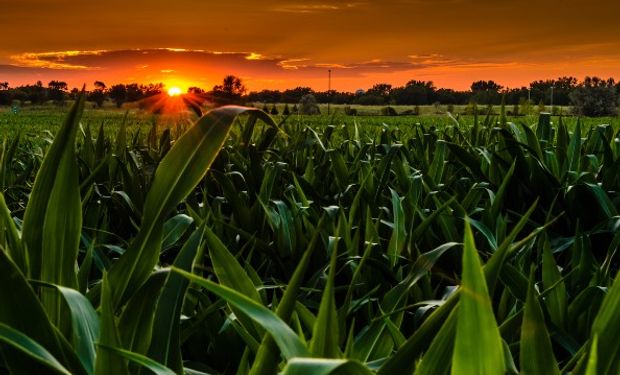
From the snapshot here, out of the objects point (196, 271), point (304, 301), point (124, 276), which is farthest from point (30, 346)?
point (196, 271)

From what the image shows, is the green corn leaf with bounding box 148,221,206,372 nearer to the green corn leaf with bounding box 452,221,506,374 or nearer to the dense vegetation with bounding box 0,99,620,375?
the dense vegetation with bounding box 0,99,620,375

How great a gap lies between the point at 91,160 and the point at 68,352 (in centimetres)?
248

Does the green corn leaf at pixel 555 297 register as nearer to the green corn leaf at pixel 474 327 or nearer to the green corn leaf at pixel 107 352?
the green corn leaf at pixel 474 327

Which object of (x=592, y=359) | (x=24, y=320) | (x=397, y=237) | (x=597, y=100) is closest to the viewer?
(x=592, y=359)

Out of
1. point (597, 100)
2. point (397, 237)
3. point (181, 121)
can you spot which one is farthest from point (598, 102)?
point (397, 237)

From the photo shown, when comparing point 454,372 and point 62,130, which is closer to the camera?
point 454,372

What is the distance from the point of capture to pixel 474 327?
0.61 metres

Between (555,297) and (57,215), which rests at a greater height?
(57,215)

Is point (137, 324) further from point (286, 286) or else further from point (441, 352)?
point (286, 286)

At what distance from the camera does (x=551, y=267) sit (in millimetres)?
1400

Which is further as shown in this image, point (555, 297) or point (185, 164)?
point (555, 297)

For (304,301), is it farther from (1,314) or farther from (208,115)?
(1,314)

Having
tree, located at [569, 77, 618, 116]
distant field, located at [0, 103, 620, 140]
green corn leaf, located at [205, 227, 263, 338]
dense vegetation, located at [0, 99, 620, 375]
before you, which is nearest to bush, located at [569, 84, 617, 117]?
tree, located at [569, 77, 618, 116]

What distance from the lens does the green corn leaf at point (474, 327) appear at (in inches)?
23.7
